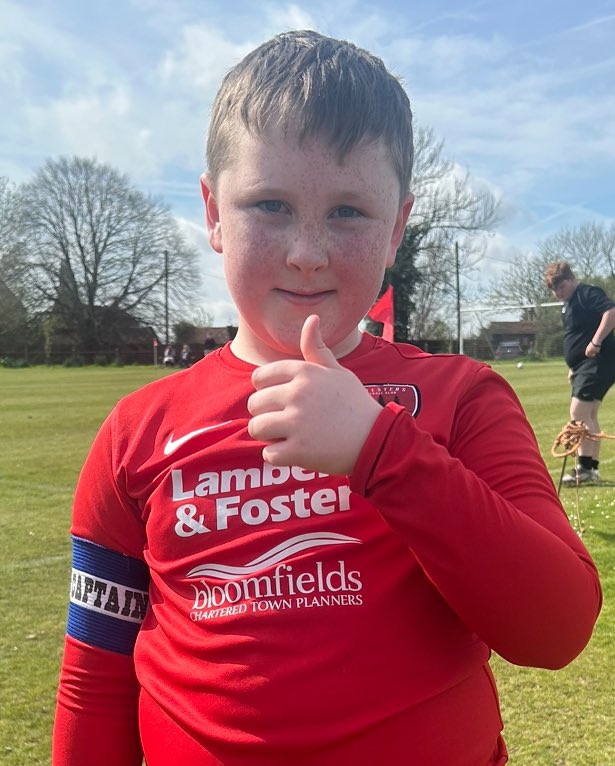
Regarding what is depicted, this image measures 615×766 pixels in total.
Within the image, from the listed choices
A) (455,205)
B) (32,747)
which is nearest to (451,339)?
(455,205)

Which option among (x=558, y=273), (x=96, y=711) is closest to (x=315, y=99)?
(x=96, y=711)

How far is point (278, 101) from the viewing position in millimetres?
1059

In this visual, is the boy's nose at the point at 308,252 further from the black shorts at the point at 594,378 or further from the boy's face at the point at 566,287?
the boy's face at the point at 566,287

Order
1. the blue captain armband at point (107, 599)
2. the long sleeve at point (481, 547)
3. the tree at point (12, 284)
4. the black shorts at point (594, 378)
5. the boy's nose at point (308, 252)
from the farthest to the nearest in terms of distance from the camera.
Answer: the tree at point (12, 284)
the black shorts at point (594, 378)
the blue captain armband at point (107, 599)
the boy's nose at point (308, 252)
the long sleeve at point (481, 547)

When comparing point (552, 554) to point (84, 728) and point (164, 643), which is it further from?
point (84, 728)

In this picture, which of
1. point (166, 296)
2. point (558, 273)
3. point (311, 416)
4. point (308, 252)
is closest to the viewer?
point (311, 416)

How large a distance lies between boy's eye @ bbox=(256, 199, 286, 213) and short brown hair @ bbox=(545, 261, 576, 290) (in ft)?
21.9

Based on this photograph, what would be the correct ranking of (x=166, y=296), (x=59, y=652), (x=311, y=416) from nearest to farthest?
(x=311, y=416)
(x=59, y=652)
(x=166, y=296)

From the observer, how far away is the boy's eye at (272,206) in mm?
1027

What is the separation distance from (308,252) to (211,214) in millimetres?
309

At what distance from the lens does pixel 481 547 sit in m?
0.86

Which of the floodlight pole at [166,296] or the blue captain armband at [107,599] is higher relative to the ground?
the floodlight pole at [166,296]

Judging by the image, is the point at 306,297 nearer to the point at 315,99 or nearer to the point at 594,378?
the point at 315,99

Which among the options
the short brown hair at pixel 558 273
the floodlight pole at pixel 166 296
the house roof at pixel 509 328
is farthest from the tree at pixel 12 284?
the short brown hair at pixel 558 273
